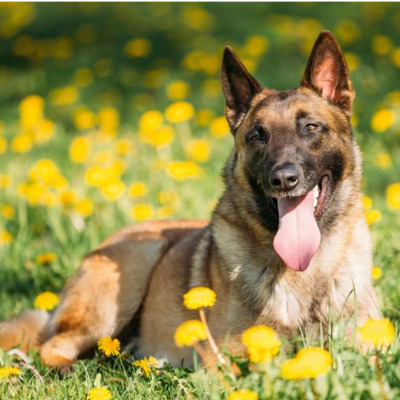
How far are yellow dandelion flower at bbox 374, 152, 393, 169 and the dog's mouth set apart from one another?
10.0 feet

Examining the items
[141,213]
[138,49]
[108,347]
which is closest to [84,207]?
[141,213]

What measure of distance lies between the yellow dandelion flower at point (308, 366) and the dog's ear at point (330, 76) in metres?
2.01

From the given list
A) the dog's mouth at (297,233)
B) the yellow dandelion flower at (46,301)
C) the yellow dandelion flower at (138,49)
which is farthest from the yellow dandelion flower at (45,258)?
the yellow dandelion flower at (138,49)

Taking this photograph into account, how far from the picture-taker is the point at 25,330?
4637 mm

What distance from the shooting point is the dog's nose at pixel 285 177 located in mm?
3447

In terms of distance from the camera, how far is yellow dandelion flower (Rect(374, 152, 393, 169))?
6.49m

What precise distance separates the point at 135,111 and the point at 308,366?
752 centimetres

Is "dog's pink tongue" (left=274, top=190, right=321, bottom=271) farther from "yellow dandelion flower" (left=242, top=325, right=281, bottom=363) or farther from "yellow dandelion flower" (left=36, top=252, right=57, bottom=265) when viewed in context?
"yellow dandelion flower" (left=36, top=252, right=57, bottom=265)

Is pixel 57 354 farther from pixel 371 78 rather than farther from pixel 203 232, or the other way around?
pixel 371 78

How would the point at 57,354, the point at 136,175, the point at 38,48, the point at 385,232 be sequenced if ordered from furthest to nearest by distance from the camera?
the point at 38,48, the point at 136,175, the point at 385,232, the point at 57,354

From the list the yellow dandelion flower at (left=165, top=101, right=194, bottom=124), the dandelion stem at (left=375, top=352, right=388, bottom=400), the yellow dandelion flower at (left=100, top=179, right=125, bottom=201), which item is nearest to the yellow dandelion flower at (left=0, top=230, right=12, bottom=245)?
the yellow dandelion flower at (left=100, top=179, right=125, bottom=201)

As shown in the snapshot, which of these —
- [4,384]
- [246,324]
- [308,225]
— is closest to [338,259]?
[308,225]

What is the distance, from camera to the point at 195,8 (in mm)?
13781

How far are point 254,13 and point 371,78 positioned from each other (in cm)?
486
